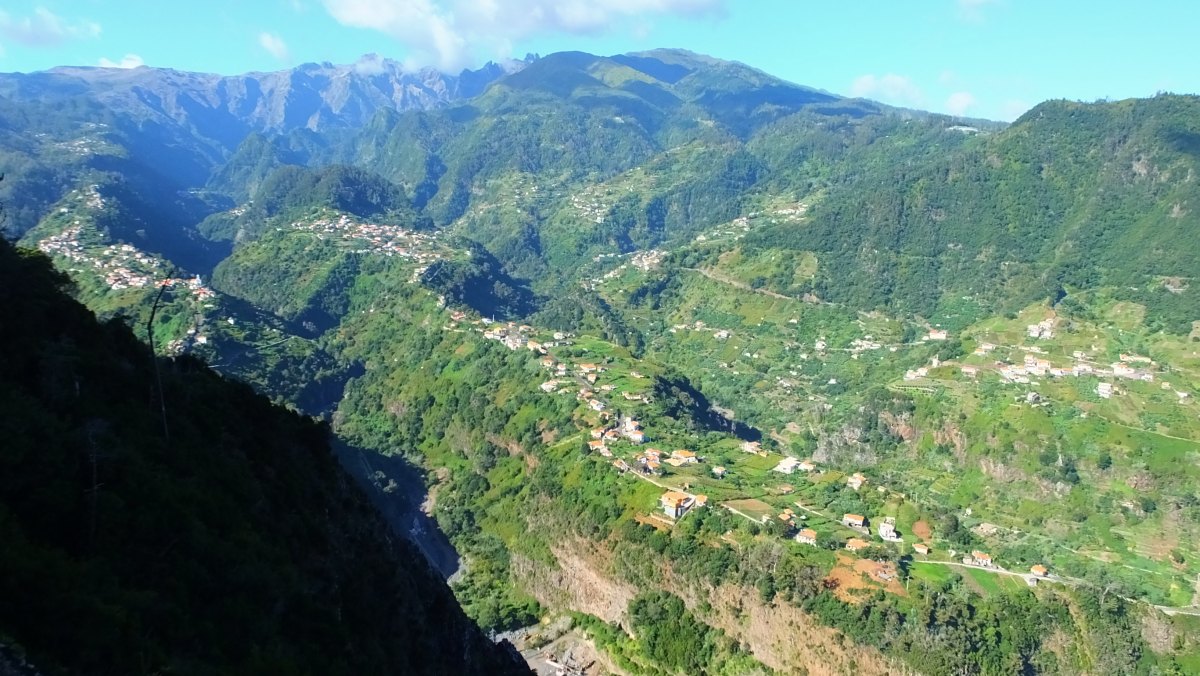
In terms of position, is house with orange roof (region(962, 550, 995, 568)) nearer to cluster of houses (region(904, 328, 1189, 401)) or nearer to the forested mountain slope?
the forested mountain slope

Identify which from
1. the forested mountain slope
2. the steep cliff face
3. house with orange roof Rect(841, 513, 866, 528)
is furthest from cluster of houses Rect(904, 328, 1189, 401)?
the steep cliff face

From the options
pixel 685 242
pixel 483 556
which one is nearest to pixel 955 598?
pixel 483 556

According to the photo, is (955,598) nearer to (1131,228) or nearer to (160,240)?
(1131,228)

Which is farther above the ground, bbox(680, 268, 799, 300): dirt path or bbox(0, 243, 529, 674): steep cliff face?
bbox(0, 243, 529, 674): steep cliff face

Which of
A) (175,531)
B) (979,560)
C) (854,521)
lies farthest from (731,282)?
(175,531)

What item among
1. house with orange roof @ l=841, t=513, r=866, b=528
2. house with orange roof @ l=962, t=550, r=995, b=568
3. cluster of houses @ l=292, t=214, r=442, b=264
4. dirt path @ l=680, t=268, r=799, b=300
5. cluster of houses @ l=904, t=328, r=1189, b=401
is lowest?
house with orange roof @ l=962, t=550, r=995, b=568

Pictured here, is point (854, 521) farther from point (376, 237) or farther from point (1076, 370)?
point (376, 237)
